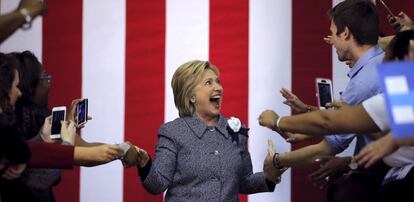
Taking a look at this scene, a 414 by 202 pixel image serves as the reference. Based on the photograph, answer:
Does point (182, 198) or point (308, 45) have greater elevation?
point (308, 45)

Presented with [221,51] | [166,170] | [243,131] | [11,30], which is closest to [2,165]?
[11,30]

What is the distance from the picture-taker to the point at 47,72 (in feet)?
13.0

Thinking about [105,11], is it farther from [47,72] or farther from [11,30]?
[11,30]

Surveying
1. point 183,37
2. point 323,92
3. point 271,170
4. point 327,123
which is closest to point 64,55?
point 183,37

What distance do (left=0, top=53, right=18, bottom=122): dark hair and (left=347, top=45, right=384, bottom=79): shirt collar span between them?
1152 millimetres

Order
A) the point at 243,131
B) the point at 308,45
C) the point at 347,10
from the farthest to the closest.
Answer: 1. the point at 308,45
2. the point at 243,131
3. the point at 347,10

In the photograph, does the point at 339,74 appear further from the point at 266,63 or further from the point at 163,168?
the point at 163,168

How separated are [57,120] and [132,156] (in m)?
0.30

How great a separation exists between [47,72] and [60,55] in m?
0.10

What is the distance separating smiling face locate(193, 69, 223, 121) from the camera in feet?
11.0

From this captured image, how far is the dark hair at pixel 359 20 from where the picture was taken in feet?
10.0

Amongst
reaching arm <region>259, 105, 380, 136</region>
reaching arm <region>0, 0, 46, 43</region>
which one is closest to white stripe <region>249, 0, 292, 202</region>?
reaching arm <region>259, 105, 380, 136</region>

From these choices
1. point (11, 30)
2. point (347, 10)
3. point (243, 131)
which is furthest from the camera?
point (243, 131)

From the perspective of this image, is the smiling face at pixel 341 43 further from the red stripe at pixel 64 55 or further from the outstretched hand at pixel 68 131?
the red stripe at pixel 64 55
